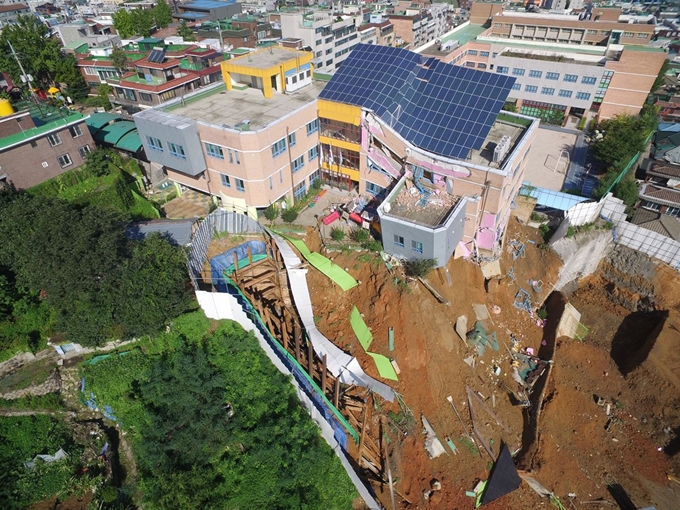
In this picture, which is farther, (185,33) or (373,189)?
(185,33)

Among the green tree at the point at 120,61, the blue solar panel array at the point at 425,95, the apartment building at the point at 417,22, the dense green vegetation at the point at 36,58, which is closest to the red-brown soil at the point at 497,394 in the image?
the blue solar panel array at the point at 425,95

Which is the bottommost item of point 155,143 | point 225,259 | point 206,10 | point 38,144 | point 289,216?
point 225,259

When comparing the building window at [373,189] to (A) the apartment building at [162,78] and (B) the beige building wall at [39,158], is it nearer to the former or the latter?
(B) the beige building wall at [39,158]

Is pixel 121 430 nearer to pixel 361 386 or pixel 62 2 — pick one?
pixel 361 386

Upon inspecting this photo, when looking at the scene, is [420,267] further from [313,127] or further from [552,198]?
[552,198]

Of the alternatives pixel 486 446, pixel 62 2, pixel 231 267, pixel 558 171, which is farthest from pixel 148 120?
pixel 62 2

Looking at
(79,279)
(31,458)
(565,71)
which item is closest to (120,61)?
(79,279)

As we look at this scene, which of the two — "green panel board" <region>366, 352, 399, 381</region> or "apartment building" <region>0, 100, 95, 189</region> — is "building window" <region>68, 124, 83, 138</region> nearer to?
"apartment building" <region>0, 100, 95, 189</region>
